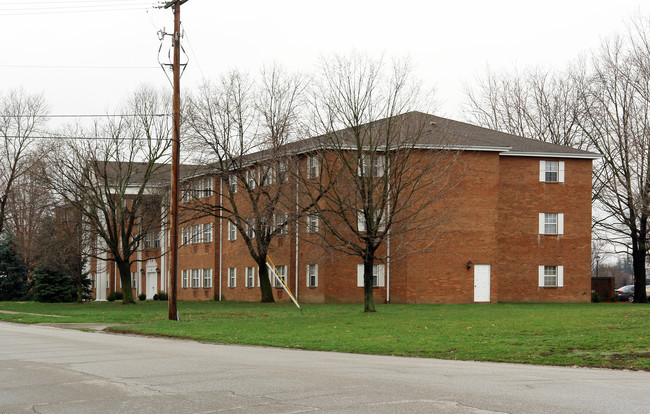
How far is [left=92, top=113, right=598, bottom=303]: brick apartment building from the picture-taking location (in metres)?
44.6

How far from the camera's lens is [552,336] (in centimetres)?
2031

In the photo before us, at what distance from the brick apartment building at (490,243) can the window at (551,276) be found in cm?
6

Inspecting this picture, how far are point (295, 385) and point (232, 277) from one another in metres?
45.8

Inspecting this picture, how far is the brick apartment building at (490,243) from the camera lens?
4456 cm

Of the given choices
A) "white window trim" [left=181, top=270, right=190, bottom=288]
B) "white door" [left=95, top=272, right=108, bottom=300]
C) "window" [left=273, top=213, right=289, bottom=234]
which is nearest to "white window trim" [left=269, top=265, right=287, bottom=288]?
"window" [left=273, top=213, right=289, bottom=234]

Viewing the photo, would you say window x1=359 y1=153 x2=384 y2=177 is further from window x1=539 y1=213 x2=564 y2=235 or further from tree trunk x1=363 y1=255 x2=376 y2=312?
window x1=539 y1=213 x2=564 y2=235

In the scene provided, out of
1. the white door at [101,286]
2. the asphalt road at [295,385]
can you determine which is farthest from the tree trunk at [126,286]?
the asphalt road at [295,385]

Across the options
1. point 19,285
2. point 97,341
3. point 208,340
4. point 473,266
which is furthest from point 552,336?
point 19,285

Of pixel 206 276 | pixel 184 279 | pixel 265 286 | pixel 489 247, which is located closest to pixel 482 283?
pixel 489 247

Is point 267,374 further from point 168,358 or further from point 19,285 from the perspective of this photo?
point 19,285

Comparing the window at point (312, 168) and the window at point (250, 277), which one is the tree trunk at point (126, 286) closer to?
the window at point (250, 277)

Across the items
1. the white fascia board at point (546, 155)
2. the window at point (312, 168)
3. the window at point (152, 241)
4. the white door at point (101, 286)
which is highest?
the white fascia board at point (546, 155)

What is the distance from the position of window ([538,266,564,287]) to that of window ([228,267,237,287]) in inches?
827

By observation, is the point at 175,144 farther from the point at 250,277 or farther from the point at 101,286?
the point at 101,286
